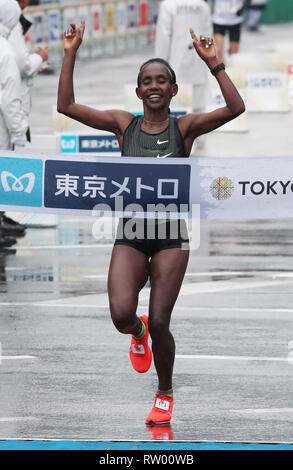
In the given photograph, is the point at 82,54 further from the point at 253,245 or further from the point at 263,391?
the point at 263,391

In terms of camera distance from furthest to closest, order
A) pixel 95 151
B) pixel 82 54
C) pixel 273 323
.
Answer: pixel 82 54, pixel 95 151, pixel 273 323

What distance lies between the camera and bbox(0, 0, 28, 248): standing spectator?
12.2 meters

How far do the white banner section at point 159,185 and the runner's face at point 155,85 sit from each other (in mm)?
644

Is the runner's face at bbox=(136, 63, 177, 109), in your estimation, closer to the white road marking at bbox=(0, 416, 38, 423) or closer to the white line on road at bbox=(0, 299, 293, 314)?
the white road marking at bbox=(0, 416, 38, 423)

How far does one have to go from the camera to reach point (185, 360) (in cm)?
903

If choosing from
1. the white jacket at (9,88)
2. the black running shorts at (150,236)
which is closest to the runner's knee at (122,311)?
the black running shorts at (150,236)

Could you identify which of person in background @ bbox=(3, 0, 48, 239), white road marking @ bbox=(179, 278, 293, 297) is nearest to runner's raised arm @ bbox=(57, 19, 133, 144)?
white road marking @ bbox=(179, 278, 293, 297)

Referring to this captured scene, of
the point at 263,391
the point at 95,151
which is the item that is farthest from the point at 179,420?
the point at 95,151

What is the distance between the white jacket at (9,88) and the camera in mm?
12242

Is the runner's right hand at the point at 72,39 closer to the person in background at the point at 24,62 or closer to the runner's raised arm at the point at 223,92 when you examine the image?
the runner's raised arm at the point at 223,92

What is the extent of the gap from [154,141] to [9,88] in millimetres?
4950

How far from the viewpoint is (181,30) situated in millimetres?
17484

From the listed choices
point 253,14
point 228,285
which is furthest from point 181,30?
point 253,14

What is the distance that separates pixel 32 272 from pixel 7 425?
462 centimetres
